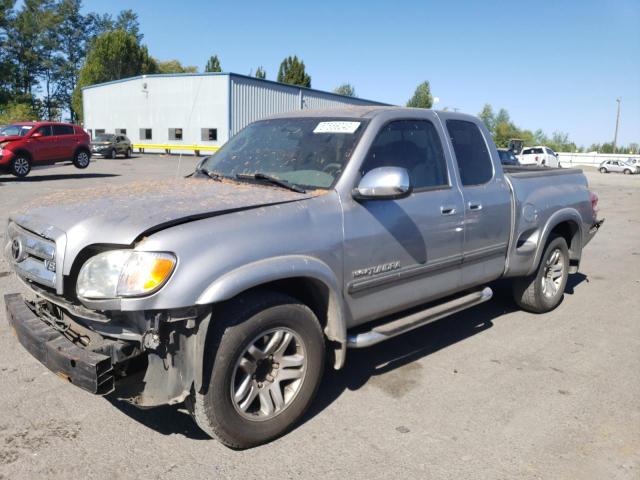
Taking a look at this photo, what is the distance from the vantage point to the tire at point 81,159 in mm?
20958

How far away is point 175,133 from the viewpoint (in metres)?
39.3

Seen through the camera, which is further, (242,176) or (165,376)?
(242,176)

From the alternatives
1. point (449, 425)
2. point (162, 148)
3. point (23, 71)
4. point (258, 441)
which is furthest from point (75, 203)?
point (23, 71)

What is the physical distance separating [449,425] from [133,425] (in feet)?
6.28

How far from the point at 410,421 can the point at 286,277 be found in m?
1.27

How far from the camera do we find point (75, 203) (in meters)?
3.23

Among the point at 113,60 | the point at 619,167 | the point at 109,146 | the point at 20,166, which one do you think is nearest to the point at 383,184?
the point at 20,166

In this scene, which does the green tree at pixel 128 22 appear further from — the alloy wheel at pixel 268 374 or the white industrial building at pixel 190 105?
the alloy wheel at pixel 268 374

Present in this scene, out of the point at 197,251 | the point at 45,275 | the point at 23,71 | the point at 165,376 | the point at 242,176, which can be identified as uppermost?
the point at 23,71

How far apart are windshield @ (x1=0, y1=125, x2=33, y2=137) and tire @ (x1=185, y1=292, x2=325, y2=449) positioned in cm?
1848

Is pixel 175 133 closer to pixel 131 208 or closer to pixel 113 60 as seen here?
pixel 113 60

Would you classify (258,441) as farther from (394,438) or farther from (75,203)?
(75,203)

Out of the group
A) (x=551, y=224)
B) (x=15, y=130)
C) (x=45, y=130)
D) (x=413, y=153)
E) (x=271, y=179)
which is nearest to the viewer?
(x=271, y=179)

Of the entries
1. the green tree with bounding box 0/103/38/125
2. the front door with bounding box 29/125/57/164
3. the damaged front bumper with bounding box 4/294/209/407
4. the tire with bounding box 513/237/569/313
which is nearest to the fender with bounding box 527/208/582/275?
the tire with bounding box 513/237/569/313
